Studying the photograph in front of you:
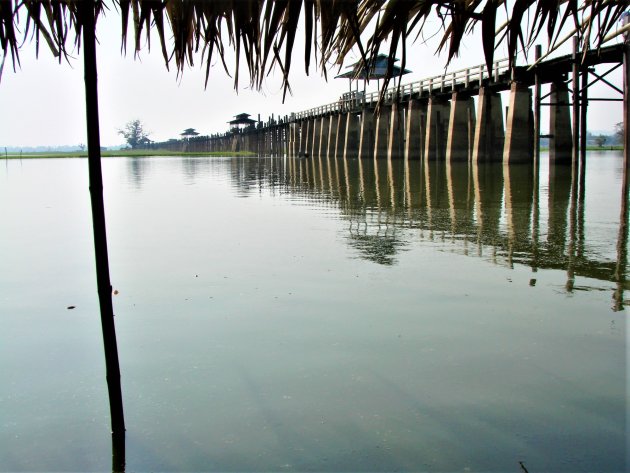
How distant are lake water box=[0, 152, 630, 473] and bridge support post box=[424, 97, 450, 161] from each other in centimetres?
2950

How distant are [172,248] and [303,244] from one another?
1.62 metres

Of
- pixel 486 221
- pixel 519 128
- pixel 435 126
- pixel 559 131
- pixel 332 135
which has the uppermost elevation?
pixel 332 135

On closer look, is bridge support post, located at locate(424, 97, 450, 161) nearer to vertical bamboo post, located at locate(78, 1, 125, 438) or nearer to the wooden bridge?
the wooden bridge

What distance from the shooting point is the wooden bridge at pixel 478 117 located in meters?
22.4

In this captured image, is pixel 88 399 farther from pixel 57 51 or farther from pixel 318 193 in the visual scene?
pixel 318 193

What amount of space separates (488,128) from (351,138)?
22.7 metres

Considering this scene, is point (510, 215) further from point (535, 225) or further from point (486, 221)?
point (535, 225)

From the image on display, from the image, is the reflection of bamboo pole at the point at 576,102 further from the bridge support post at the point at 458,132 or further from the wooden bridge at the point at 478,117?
the bridge support post at the point at 458,132

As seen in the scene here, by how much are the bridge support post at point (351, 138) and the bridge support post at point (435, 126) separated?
49.1ft

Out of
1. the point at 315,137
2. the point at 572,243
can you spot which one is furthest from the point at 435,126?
the point at 572,243

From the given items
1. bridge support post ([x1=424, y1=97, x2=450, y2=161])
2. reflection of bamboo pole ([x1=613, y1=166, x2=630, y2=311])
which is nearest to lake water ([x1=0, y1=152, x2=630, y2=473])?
reflection of bamboo pole ([x1=613, y1=166, x2=630, y2=311])

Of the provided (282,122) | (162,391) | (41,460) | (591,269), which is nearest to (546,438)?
(162,391)

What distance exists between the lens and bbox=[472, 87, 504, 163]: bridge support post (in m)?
31.7

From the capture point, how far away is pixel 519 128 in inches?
1137
